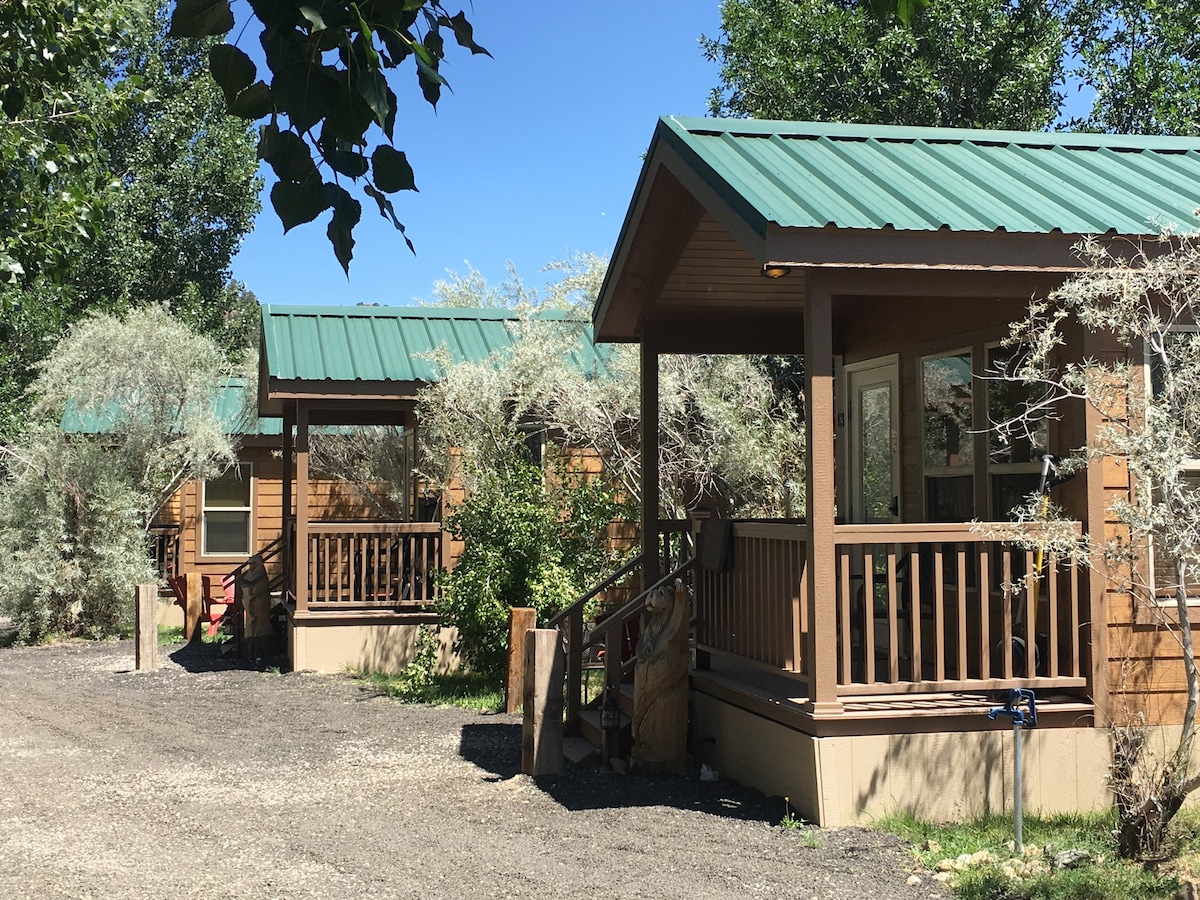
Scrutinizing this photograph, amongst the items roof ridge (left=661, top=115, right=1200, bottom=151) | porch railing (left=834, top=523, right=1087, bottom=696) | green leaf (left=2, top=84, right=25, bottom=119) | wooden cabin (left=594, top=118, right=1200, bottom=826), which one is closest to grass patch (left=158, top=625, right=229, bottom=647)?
wooden cabin (left=594, top=118, right=1200, bottom=826)

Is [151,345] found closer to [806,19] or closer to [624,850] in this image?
[806,19]

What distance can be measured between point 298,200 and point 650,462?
6.99 meters

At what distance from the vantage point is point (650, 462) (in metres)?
9.34

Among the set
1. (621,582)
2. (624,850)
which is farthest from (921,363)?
(621,582)

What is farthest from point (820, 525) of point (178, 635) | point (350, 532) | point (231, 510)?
point (231, 510)

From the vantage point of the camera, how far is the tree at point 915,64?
1744 centimetres

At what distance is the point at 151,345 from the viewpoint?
17.6 metres

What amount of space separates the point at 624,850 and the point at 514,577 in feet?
17.7

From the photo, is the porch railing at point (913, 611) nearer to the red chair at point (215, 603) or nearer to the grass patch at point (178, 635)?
the grass patch at point (178, 635)

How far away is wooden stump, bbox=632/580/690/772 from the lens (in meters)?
7.93

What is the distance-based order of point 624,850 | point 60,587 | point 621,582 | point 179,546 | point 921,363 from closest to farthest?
1. point 624,850
2. point 921,363
3. point 621,582
4. point 60,587
5. point 179,546

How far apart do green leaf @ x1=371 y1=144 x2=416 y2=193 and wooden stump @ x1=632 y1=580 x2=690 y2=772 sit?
18.9ft

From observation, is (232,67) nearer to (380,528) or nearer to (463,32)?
(463,32)

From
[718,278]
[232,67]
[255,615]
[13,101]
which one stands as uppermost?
[13,101]
